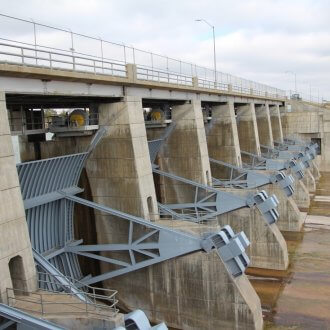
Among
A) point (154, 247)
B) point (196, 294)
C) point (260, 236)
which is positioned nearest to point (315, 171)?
point (260, 236)

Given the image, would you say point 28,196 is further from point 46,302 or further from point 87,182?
point 46,302

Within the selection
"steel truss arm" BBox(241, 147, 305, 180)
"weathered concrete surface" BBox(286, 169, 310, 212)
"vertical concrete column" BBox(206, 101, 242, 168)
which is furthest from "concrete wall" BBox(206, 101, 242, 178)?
"weathered concrete surface" BBox(286, 169, 310, 212)

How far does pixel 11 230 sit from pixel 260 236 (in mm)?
15772

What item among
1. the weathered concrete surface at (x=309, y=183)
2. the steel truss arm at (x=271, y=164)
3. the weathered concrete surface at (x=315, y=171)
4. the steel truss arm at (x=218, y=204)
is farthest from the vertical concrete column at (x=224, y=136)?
the weathered concrete surface at (x=315, y=171)

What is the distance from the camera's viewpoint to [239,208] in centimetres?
2389

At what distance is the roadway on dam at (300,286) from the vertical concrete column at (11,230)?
423 inches

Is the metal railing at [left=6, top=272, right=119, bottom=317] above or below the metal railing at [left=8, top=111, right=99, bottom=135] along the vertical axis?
below

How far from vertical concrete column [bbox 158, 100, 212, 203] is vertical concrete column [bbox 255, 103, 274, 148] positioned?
21.6 m

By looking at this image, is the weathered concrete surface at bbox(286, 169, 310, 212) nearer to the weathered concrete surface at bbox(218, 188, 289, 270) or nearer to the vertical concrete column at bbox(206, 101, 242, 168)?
the vertical concrete column at bbox(206, 101, 242, 168)

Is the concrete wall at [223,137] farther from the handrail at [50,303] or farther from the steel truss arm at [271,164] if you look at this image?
the handrail at [50,303]

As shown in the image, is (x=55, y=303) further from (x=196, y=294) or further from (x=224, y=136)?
(x=224, y=136)

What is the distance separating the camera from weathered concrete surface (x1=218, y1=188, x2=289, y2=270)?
23953mm

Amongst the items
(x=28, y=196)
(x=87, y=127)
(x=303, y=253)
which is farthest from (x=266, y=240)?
(x=28, y=196)

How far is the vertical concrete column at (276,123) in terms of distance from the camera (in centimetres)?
5294
